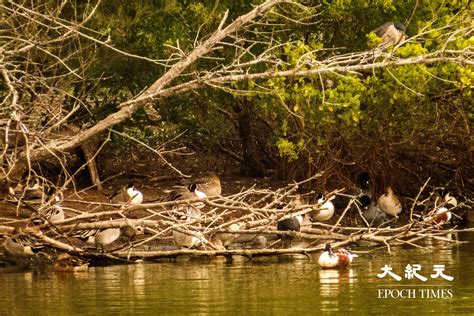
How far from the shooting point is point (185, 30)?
22562mm

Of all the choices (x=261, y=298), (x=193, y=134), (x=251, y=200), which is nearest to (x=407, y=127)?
(x=251, y=200)

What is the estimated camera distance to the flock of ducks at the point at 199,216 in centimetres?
1683

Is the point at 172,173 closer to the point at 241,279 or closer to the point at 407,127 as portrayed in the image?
the point at 407,127

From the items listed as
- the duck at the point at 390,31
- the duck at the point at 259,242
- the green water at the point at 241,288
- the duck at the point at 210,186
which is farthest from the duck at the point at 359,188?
the green water at the point at 241,288

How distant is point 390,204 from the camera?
22.4 m

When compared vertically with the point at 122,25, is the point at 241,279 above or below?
below

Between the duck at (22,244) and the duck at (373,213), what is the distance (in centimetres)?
606

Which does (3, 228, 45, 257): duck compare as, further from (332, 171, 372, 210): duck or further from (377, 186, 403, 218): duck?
(332, 171, 372, 210): duck

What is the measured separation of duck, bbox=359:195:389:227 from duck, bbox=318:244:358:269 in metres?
4.92

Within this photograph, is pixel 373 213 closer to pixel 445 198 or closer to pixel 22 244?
pixel 445 198

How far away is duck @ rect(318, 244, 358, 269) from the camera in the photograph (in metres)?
16.6

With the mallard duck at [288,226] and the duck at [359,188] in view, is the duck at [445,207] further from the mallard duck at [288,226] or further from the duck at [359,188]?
the mallard duck at [288,226]

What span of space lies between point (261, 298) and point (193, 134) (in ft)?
35.2

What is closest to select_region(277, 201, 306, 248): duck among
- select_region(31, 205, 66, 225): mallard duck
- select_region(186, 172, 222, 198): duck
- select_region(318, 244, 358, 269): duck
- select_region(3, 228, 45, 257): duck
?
select_region(186, 172, 222, 198): duck
